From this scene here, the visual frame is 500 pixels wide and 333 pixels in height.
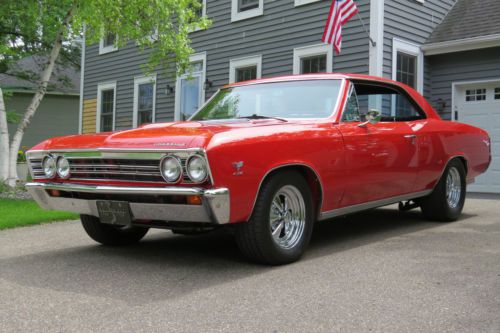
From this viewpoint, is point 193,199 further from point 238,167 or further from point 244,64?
point 244,64

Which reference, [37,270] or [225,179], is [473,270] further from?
[37,270]

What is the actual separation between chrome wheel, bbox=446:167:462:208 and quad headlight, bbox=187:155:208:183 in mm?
3793

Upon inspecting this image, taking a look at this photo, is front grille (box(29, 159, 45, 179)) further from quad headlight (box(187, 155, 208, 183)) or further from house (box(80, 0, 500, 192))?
house (box(80, 0, 500, 192))

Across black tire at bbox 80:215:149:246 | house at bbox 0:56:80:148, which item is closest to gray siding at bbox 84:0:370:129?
black tire at bbox 80:215:149:246

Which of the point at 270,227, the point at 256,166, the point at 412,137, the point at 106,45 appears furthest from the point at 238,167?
the point at 106,45

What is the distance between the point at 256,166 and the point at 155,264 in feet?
4.00

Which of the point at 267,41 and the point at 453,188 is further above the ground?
the point at 267,41

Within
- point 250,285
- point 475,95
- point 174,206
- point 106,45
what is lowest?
point 250,285

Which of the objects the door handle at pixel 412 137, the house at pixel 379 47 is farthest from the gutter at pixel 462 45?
the door handle at pixel 412 137

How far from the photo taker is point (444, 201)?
6.26 metres

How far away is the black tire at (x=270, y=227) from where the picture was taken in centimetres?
394

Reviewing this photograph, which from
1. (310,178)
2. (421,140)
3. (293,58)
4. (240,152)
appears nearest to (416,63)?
(293,58)

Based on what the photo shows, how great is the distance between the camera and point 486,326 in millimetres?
2867

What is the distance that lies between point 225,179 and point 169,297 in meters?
0.84
